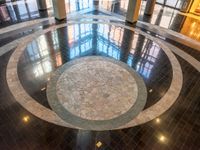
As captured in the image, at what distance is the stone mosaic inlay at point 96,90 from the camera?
21.2ft

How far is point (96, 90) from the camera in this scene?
24.0 ft

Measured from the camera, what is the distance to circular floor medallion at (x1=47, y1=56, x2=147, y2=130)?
620 cm

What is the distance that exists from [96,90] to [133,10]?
8.49m

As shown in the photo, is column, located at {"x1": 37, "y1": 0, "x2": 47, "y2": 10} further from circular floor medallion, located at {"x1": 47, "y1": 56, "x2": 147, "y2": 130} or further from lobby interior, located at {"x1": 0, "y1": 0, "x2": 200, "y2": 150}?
circular floor medallion, located at {"x1": 47, "y1": 56, "x2": 147, "y2": 130}

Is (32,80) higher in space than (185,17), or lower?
lower

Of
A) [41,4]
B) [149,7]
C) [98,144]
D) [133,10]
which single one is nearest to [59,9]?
[41,4]

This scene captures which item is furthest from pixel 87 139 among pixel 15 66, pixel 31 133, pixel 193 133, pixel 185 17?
pixel 185 17

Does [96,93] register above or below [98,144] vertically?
above

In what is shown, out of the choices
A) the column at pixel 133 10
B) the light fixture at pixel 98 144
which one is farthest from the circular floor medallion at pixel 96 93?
the column at pixel 133 10

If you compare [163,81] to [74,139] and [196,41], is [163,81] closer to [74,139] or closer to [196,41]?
[74,139]

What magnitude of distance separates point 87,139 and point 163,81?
4920mm

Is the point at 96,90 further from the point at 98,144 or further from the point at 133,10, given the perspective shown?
the point at 133,10

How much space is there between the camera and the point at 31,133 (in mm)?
5602

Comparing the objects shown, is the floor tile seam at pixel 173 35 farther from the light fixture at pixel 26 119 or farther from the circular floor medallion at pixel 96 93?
the light fixture at pixel 26 119
